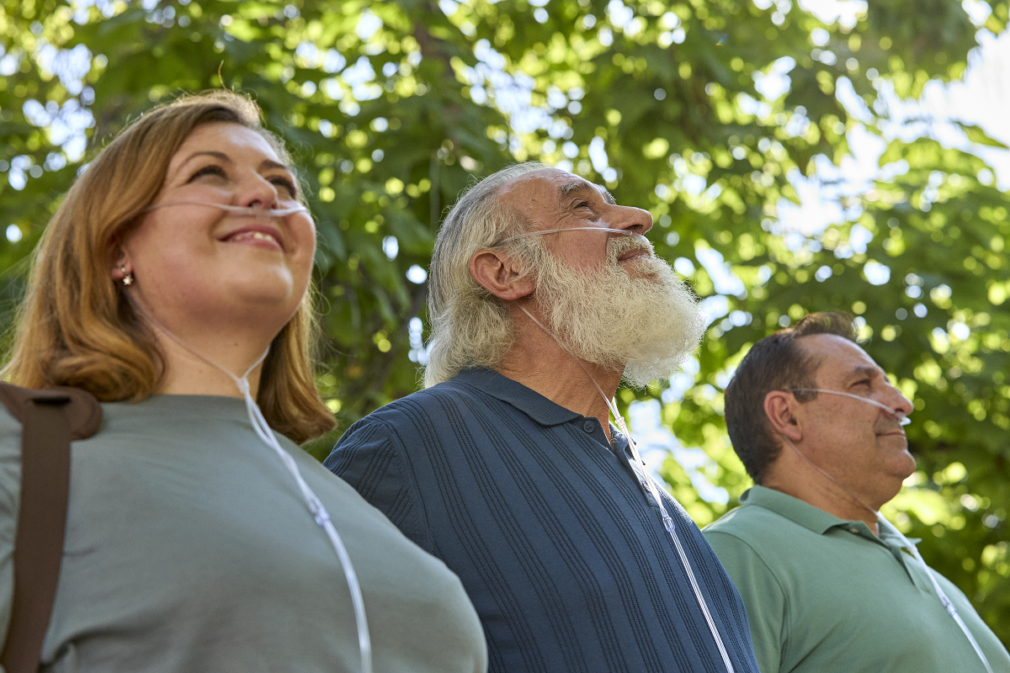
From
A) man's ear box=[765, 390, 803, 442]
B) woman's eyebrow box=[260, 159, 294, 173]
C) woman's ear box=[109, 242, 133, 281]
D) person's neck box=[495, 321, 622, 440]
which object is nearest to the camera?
woman's ear box=[109, 242, 133, 281]

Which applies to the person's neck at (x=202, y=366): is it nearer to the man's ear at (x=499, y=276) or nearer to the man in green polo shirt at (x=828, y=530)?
the man's ear at (x=499, y=276)

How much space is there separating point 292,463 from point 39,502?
41cm

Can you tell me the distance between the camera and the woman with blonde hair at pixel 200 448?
4.34 ft

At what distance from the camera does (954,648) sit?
3035mm

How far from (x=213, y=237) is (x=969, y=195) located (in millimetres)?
4799

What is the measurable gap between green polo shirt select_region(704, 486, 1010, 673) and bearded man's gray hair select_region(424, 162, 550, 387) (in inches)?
40.6

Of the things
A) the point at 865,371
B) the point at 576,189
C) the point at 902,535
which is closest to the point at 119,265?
the point at 576,189

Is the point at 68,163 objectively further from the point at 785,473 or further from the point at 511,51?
the point at 785,473

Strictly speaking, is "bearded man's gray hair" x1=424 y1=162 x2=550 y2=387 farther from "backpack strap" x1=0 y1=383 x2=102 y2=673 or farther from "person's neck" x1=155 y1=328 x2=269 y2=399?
"backpack strap" x1=0 y1=383 x2=102 y2=673

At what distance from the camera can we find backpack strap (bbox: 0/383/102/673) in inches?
49.6

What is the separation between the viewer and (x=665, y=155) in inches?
204

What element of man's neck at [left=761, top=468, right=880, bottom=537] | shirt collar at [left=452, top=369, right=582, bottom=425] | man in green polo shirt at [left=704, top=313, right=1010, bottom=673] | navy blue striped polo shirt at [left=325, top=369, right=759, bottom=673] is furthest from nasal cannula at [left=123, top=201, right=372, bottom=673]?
man's neck at [left=761, top=468, right=880, bottom=537]

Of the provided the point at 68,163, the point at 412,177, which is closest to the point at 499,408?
the point at 412,177

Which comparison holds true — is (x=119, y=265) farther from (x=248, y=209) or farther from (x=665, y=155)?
(x=665, y=155)
